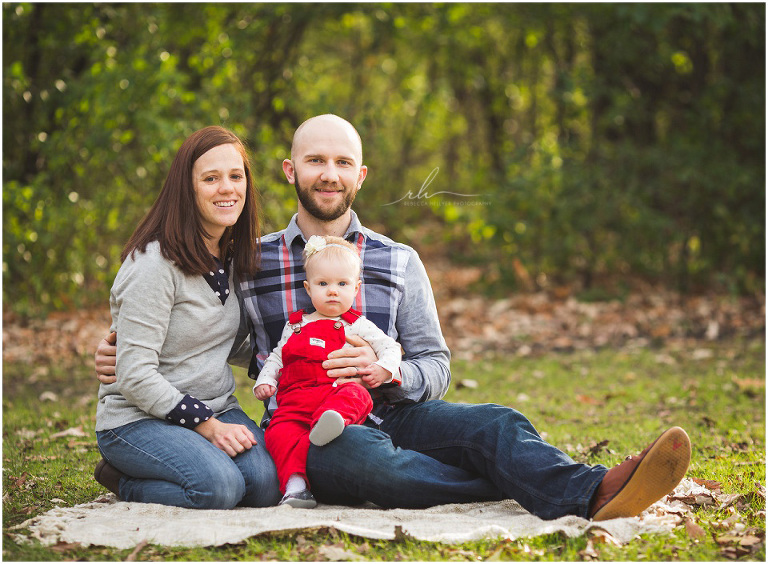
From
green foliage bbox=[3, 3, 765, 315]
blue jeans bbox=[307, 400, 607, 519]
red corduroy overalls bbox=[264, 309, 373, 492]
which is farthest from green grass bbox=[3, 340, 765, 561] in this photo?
green foliage bbox=[3, 3, 765, 315]

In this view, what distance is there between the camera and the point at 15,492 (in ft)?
11.5

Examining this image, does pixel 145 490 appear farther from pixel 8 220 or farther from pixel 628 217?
pixel 628 217

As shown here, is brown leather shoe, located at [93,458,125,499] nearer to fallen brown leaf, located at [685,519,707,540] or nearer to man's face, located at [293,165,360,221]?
man's face, located at [293,165,360,221]

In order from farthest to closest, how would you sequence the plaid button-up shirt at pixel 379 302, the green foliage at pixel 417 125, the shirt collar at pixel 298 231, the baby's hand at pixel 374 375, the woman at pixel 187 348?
the green foliage at pixel 417 125
the shirt collar at pixel 298 231
the plaid button-up shirt at pixel 379 302
the baby's hand at pixel 374 375
the woman at pixel 187 348

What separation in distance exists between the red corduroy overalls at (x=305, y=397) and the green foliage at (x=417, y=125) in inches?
179

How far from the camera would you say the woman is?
10.1 feet

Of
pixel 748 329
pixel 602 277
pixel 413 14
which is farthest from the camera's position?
pixel 602 277

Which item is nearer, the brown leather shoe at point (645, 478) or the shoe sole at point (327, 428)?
the brown leather shoe at point (645, 478)

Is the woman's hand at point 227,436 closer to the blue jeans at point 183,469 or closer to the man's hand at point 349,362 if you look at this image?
the blue jeans at point 183,469

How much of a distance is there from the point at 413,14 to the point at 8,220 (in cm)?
503

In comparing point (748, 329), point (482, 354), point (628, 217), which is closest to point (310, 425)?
point (482, 354)

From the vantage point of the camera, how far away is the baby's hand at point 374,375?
126 inches

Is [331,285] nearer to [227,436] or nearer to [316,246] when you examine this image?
[316,246]

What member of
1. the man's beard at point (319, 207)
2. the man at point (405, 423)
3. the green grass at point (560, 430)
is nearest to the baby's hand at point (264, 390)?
the man at point (405, 423)
